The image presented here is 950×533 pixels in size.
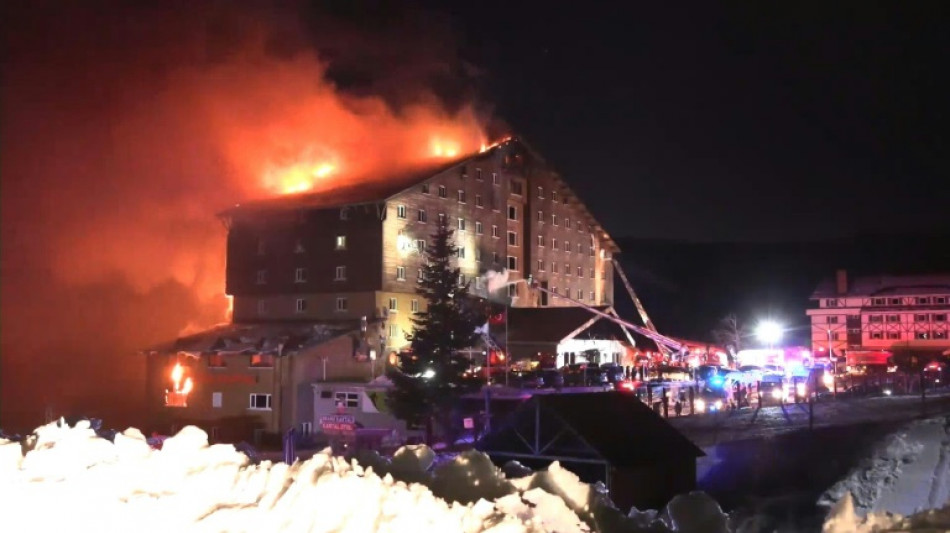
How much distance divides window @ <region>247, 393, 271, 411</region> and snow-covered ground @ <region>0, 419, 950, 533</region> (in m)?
34.2

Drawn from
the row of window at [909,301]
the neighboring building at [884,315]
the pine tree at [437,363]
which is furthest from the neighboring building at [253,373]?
the row of window at [909,301]

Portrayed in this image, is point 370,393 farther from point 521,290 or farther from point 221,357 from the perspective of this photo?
point 521,290

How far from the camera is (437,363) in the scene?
30.9 meters

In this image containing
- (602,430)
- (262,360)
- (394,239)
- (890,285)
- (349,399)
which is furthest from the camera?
(890,285)

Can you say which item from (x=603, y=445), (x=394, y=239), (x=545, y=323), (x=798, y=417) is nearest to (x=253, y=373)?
(x=394, y=239)

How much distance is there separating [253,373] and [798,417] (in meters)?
24.3

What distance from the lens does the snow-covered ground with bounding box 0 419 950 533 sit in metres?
4.00

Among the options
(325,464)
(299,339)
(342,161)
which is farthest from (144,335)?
(325,464)

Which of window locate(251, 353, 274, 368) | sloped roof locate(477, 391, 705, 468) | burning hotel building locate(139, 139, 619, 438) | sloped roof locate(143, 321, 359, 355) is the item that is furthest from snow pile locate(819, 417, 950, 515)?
window locate(251, 353, 274, 368)

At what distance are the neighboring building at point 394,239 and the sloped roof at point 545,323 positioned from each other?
11.8ft

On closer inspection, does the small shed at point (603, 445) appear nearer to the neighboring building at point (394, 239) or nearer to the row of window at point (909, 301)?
the neighboring building at point (394, 239)

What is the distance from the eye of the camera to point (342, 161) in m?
56.6

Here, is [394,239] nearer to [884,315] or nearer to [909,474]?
[909,474]

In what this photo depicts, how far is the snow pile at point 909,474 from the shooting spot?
9.99 meters
